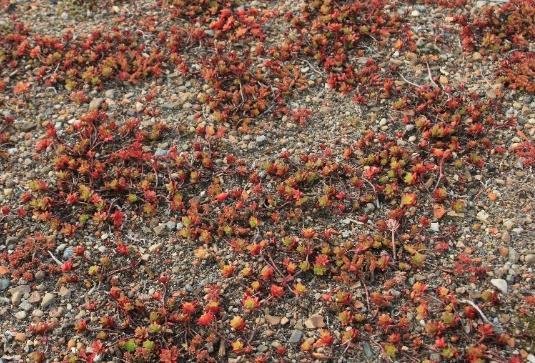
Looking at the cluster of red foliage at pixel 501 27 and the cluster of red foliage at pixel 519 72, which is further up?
the cluster of red foliage at pixel 501 27

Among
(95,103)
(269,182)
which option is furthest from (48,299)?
(95,103)

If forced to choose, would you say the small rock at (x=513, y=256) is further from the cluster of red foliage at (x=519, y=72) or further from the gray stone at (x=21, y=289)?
the gray stone at (x=21, y=289)

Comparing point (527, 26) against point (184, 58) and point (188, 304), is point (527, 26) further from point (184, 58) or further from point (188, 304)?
point (188, 304)

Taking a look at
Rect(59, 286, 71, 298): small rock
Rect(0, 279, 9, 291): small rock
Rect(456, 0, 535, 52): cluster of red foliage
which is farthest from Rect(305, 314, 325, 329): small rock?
Rect(456, 0, 535, 52): cluster of red foliage

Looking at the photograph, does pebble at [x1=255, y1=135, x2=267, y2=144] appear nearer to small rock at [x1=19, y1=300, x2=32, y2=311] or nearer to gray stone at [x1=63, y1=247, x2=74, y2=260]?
gray stone at [x1=63, y1=247, x2=74, y2=260]

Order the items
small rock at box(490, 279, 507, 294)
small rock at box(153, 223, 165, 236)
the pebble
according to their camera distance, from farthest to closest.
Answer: the pebble
small rock at box(153, 223, 165, 236)
small rock at box(490, 279, 507, 294)

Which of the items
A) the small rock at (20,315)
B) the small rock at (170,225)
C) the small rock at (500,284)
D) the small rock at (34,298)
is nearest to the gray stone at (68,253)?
the small rock at (34,298)
